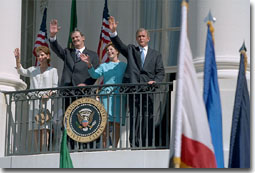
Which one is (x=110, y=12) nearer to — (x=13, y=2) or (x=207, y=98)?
(x=13, y=2)

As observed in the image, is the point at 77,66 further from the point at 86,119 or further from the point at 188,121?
the point at 188,121

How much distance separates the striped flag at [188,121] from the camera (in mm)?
12922

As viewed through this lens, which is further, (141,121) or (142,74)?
(142,74)

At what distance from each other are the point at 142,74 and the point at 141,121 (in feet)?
2.22

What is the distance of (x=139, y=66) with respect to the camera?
17.1 m

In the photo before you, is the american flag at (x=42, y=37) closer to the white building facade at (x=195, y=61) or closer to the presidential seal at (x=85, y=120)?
the white building facade at (x=195, y=61)

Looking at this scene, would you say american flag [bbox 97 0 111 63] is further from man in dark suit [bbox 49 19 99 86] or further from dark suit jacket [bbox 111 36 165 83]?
dark suit jacket [bbox 111 36 165 83]

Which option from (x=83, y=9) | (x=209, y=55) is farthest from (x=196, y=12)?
(x=83, y=9)

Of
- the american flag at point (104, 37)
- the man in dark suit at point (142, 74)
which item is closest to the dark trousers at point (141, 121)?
the man in dark suit at point (142, 74)

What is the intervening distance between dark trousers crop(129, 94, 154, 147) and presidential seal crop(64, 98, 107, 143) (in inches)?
17.2

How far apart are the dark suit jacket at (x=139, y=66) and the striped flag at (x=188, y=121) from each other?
3.82 meters

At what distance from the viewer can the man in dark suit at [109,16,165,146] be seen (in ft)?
55.7

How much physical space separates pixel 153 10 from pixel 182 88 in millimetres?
7391

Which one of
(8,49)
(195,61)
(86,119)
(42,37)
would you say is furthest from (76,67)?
(42,37)
